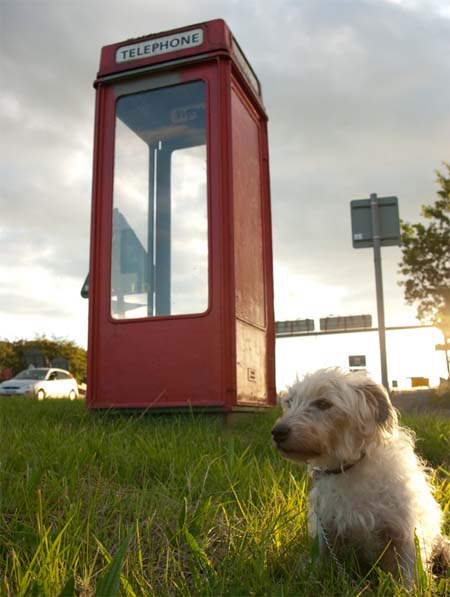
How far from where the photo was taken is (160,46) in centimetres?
694

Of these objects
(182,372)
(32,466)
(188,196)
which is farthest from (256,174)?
(32,466)

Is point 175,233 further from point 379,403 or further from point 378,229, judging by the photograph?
point 379,403

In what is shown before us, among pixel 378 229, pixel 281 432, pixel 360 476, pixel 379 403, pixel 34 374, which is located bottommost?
pixel 360 476

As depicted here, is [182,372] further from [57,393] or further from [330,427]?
[57,393]

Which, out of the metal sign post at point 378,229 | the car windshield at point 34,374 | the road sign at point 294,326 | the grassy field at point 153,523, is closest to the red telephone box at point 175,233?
the grassy field at point 153,523

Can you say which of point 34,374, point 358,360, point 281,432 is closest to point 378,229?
point 358,360

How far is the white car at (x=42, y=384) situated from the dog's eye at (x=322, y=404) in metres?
22.4

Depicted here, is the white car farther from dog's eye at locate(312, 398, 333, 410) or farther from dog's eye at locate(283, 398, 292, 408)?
dog's eye at locate(312, 398, 333, 410)

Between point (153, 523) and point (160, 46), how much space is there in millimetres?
5507

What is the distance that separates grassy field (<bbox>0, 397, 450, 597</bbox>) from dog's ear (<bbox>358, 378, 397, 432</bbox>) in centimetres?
70

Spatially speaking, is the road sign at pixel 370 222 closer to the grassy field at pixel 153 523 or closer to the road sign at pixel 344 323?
the grassy field at pixel 153 523

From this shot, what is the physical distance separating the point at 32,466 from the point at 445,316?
2786 centimetres

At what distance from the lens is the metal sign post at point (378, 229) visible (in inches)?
358

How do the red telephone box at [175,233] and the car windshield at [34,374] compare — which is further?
the car windshield at [34,374]
